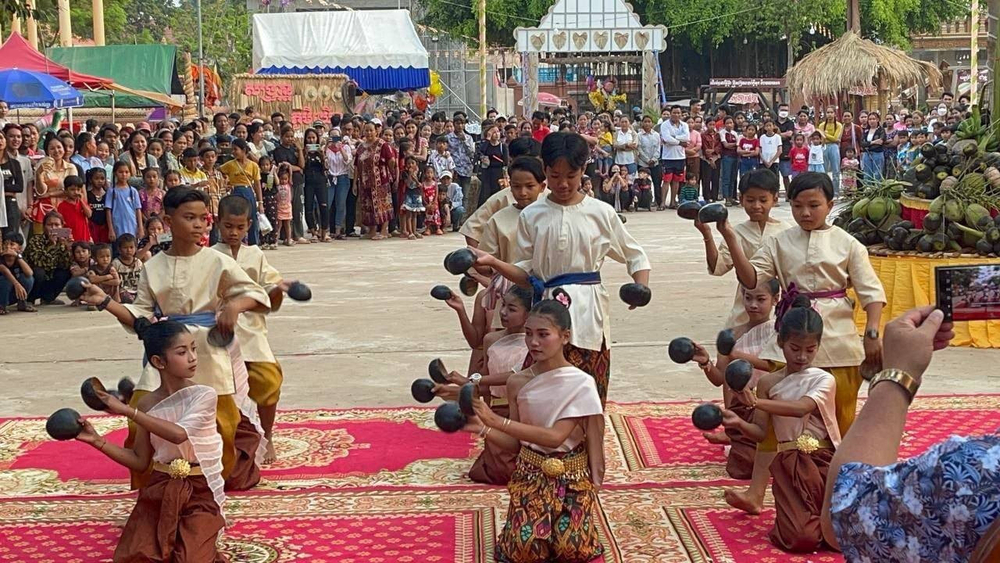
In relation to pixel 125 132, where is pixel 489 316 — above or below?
below

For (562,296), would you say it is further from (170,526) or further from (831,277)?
(170,526)

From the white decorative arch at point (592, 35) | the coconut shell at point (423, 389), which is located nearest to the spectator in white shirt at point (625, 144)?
the white decorative arch at point (592, 35)

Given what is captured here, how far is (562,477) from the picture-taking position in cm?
462

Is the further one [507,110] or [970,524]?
[507,110]

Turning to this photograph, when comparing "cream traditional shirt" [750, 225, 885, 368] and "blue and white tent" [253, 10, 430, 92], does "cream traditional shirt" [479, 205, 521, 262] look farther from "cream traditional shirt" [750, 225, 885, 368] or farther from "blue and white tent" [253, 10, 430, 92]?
"blue and white tent" [253, 10, 430, 92]

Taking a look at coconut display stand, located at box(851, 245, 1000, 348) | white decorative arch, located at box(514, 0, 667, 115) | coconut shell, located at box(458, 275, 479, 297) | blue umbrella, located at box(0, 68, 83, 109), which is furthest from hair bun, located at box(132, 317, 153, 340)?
white decorative arch, located at box(514, 0, 667, 115)

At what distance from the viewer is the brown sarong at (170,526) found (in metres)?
4.62

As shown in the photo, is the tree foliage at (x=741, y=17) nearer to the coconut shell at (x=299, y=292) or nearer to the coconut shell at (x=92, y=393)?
the coconut shell at (x=299, y=292)

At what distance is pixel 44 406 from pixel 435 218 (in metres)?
9.98

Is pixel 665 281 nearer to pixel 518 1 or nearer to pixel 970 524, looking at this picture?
pixel 970 524

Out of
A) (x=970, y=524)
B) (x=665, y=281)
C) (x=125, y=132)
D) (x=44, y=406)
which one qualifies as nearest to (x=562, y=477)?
(x=970, y=524)

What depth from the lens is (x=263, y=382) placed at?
236 inches

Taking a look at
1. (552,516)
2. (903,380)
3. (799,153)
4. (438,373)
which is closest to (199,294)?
(438,373)

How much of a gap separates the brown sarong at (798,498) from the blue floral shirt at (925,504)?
2.67m
